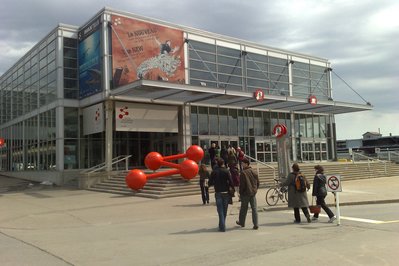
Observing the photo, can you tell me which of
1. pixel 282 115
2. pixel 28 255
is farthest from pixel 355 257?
pixel 282 115

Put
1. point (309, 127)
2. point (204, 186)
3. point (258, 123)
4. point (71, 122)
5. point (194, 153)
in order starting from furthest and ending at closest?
point (309, 127)
point (258, 123)
point (71, 122)
point (194, 153)
point (204, 186)

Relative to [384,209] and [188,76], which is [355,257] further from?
[188,76]

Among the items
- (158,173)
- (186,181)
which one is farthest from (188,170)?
(158,173)

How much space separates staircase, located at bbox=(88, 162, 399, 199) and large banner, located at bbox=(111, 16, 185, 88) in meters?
6.72

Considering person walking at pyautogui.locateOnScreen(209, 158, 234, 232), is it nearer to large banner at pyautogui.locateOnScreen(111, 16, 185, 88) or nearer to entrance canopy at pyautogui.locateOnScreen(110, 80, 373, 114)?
entrance canopy at pyautogui.locateOnScreen(110, 80, 373, 114)

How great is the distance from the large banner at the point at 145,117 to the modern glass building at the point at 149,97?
6cm

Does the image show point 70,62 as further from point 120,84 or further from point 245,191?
point 245,191

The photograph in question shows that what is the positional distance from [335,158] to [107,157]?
22207 millimetres

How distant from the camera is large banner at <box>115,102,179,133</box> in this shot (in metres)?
27.9

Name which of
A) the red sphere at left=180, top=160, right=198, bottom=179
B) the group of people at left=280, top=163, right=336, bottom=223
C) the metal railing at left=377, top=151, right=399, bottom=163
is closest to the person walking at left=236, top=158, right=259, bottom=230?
the group of people at left=280, top=163, right=336, bottom=223

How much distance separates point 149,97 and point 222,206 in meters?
17.9

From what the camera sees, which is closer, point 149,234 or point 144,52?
point 149,234

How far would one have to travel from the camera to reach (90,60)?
29281 millimetres

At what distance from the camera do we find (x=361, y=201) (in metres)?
16.2
